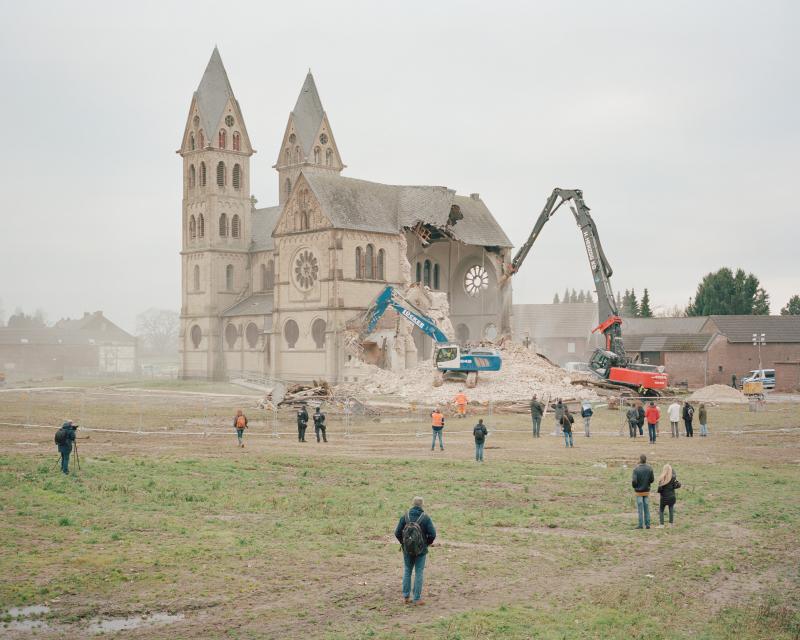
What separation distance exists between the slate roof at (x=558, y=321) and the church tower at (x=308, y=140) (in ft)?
78.6

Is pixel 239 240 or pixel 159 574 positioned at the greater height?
pixel 239 240

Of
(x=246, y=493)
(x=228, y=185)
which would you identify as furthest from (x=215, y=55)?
(x=246, y=493)

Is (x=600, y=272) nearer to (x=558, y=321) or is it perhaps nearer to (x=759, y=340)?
(x=759, y=340)

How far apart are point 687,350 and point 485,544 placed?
57.7 meters

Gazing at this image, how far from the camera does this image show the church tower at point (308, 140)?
93.8 meters

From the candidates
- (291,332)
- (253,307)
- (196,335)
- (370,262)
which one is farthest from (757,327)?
(196,335)

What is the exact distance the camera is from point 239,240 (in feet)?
289

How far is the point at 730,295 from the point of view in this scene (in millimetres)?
99375

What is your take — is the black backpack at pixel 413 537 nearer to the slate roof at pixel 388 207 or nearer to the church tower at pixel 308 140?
the slate roof at pixel 388 207

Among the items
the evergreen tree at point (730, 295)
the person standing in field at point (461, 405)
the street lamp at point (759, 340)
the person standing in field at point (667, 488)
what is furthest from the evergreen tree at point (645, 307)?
the person standing in field at point (667, 488)

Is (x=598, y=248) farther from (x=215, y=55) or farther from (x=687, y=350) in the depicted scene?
(x=215, y=55)

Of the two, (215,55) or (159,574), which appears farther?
(215,55)

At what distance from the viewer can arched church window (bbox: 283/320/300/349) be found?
73.5 m

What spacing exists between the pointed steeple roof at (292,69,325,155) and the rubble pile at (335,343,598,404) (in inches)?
1459
